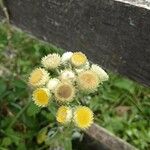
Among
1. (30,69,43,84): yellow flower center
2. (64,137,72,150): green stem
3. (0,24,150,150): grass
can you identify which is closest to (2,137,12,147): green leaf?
(0,24,150,150): grass

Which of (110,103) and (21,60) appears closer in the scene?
(110,103)

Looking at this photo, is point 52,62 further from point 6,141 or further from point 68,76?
point 6,141

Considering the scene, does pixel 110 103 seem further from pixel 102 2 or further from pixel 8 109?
pixel 102 2

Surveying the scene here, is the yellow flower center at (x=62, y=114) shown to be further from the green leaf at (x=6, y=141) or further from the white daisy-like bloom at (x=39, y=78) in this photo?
the green leaf at (x=6, y=141)

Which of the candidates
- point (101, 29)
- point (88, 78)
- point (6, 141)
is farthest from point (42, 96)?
point (6, 141)

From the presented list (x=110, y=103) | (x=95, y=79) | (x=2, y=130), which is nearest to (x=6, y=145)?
(x=2, y=130)
